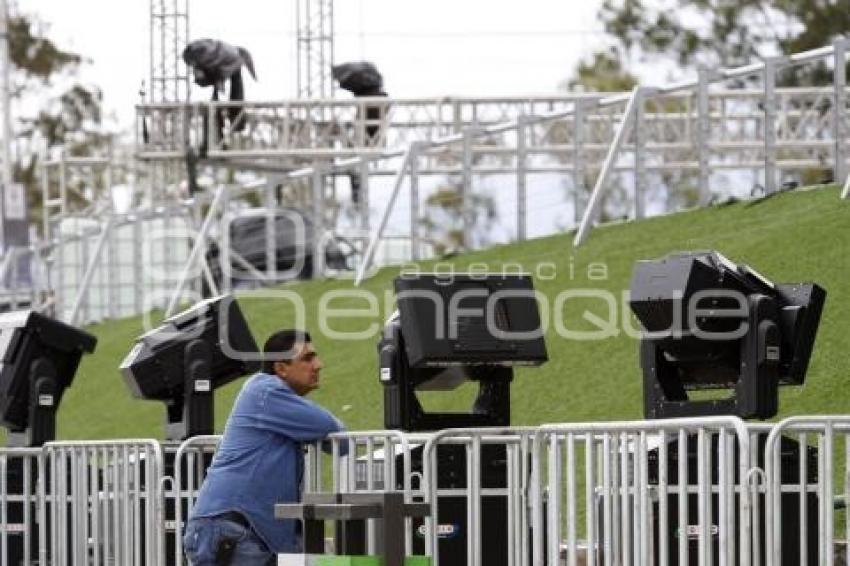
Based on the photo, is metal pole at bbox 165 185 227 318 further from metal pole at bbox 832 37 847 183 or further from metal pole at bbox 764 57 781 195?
metal pole at bbox 832 37 847 183

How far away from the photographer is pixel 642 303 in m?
11.9

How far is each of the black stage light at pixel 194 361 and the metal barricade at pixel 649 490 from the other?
378 centimetres

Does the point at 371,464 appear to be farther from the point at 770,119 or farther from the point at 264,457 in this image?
the point at 770,119

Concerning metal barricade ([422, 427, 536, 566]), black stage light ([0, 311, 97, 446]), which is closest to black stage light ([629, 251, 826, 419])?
metal barricade ([422, 427, 536, 566])

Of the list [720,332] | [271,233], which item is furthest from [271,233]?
[720,332]

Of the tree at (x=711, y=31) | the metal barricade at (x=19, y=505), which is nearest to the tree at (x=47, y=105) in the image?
the tree at (x=711, y=31)

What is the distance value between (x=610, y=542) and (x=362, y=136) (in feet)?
101

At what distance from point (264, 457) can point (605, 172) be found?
10.8 m

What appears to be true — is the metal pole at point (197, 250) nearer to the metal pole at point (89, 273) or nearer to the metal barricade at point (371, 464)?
the metal pole at point (89, 273)

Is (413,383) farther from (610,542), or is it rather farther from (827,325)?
(827,325)

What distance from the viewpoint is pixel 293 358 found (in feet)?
39.5

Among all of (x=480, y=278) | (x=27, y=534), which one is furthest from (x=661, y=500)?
(x=27, y=534)

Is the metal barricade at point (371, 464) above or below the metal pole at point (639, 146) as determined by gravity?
below

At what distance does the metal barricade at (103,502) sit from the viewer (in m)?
14.0
